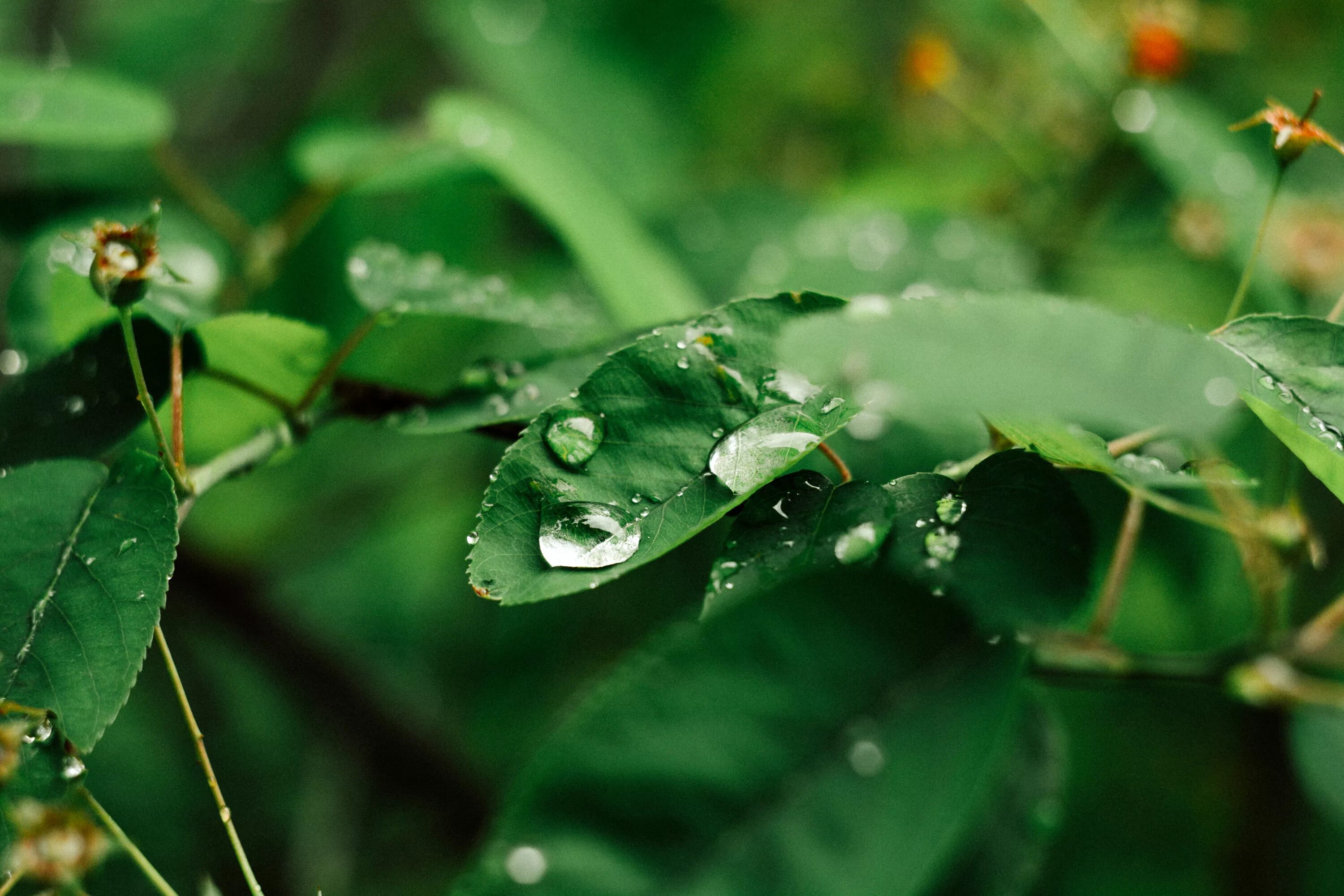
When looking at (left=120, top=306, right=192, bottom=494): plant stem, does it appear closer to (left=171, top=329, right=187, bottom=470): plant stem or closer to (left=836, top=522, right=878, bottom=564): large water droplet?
(left=171, top=329, right=187, bottom=470): plant stem

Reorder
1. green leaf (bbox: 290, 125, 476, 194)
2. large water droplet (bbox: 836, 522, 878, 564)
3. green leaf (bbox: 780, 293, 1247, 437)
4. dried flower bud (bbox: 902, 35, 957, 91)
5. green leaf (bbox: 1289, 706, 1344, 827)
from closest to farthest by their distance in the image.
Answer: green leaf (bbox: 780, 293, 1247, 437) → large water droplet (bbox: 836, 522, 878, 564) → green leaf (bbox: 1289, 706, 1344, 827) → green leaf (bbox: 290, 125, 476, 194) → dried flower bud (bbox: 902, 35, 957, 91)

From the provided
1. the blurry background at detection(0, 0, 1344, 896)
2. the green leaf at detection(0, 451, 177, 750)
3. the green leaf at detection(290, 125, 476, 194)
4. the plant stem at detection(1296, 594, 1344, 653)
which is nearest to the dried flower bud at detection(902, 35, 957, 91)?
the blurry background at detection(0, 0, 1344, 896)

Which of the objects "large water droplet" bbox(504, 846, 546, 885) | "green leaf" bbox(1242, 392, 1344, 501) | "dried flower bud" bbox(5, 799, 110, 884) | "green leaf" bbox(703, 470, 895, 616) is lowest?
"large water droplet" bbox(504, 846, 546, 885)

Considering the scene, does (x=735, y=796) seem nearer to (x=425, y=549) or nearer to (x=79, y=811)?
(x=79, y=811)

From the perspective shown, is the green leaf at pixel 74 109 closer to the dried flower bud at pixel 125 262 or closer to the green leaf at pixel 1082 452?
the dried flower bud at pixel 125 262

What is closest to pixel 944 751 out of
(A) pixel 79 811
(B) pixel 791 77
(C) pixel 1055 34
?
(A) pixel 79 811

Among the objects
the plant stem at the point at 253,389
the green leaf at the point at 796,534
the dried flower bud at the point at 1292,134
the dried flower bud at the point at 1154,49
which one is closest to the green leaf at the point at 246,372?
the plant stem at the point at 253,389
